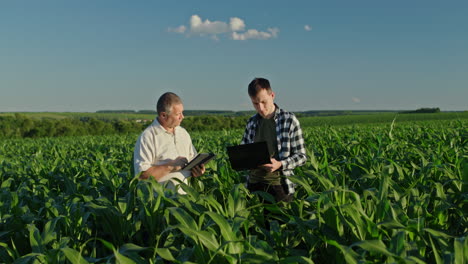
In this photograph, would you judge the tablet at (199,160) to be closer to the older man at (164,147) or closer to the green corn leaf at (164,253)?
the older man at (164,147)

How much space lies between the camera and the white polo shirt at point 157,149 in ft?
13.5

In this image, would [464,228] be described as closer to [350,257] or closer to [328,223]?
[328,223]

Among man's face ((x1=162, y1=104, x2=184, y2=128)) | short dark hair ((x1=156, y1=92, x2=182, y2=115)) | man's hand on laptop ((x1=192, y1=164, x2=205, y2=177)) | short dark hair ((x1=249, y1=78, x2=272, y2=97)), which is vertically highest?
short dark hair ((x1=249, y1=78, x2=272, y2=97))

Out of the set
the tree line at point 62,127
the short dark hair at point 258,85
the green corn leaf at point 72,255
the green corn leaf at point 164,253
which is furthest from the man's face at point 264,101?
the tree line at point 62,127

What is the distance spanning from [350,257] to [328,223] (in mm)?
557

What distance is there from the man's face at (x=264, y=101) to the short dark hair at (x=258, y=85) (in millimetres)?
30

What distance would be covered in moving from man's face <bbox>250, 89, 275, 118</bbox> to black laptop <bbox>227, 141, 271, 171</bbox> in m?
0.44

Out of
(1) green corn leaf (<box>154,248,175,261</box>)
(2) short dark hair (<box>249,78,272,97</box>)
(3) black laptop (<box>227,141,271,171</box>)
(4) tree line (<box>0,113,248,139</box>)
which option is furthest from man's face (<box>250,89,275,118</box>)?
(4) tree line (<box>0,113,248,139</box>)

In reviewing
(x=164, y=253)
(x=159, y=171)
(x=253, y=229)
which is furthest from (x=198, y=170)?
(x=164, y=253)

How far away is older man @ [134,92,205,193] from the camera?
399cm

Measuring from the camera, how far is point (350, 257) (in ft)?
5.83

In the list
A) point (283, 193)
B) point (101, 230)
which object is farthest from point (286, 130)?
point (101, 230)

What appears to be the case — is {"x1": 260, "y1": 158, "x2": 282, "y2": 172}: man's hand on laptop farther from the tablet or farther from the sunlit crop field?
the sunlit crop field

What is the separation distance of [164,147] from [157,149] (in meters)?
0.08
